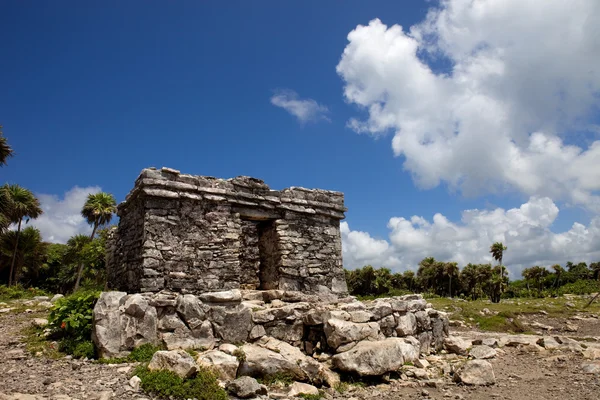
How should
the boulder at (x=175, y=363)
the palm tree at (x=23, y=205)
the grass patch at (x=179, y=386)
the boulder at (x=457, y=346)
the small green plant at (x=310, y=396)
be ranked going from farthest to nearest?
the palm tree at (x=23, y=205) < the boulder at (x=457, y=346) < the small green plant at (x=310, y=396) < the boulder at (x=175, y=363) < the grass patch at (x=179, y=386)

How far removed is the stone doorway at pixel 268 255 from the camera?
35.8 ft

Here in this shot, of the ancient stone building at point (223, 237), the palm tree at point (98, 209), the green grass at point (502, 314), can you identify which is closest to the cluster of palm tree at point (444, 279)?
the green grass at point (502, 314)

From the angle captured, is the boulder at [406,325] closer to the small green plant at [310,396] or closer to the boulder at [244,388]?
the small green plant at [310,396]

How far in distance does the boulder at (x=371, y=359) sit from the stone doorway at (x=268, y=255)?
3296mm

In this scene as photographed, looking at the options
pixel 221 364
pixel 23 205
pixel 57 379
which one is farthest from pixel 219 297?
pixel 23 205

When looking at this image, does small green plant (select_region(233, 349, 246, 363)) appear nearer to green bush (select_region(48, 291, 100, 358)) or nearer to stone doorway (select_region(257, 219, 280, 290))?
green bush (select_region(48, 291, 100, 358))

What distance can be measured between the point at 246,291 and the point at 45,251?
1077 inches

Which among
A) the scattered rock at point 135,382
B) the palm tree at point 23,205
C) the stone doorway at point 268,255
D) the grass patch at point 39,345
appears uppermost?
the palm tree at point 23,205

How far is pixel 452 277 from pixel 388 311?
35.4 m

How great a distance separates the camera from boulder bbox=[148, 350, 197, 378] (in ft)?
20.4

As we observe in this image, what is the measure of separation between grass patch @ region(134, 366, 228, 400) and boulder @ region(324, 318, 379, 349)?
278 cm

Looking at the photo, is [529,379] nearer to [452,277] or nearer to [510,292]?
[452,277]

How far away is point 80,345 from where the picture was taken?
7391mm

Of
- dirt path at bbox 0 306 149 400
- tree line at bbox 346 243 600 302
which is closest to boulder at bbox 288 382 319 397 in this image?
dirt path at bbox 0 306 149 400
